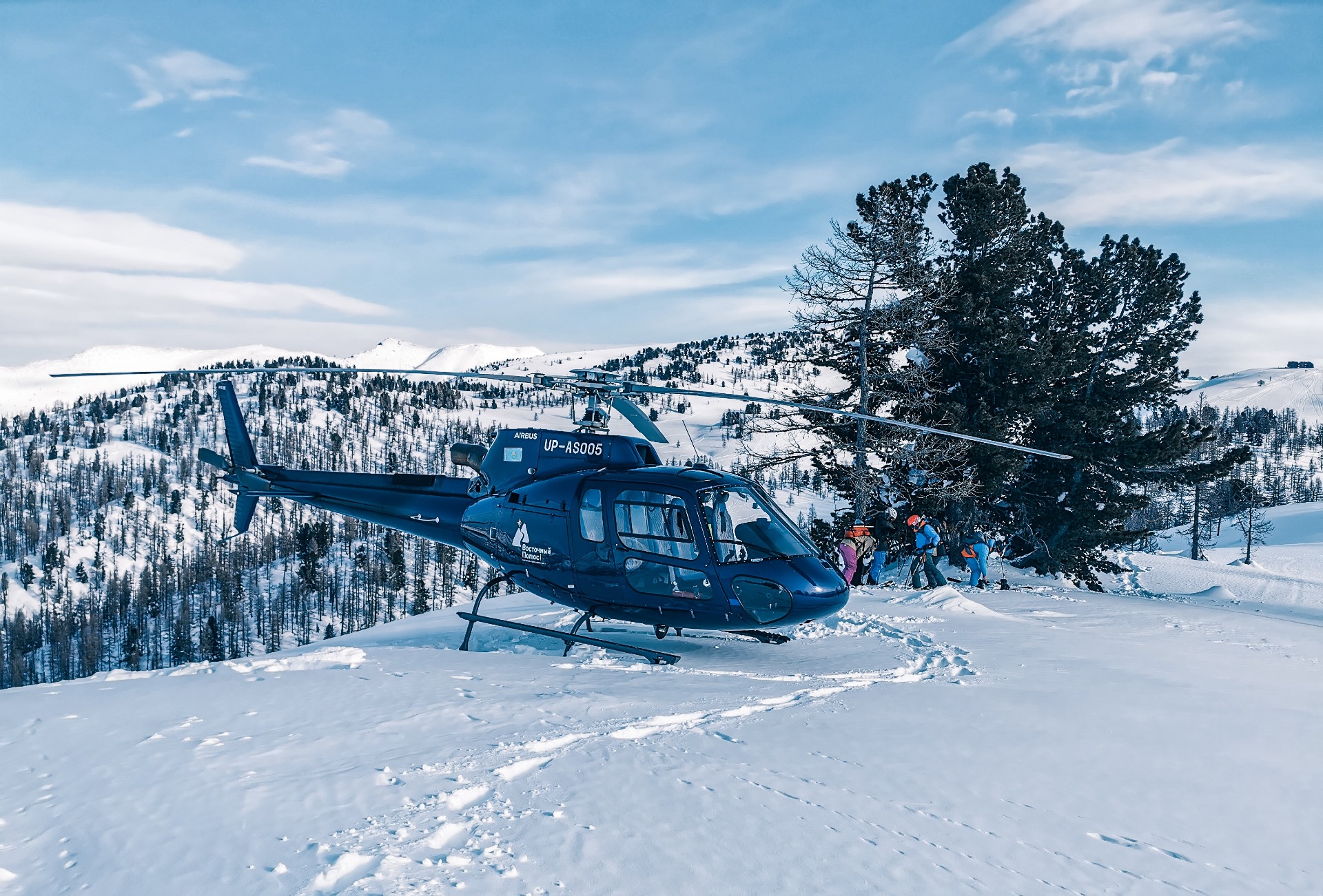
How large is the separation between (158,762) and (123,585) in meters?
162

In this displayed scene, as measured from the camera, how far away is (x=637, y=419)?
33.5 ft

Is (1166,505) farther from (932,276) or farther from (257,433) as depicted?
(257,433)

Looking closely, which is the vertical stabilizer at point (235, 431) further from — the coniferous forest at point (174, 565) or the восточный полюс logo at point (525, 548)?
the coniferous forest at point (174, 565)

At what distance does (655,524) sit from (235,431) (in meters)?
11.0

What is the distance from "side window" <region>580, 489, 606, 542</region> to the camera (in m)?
9.54

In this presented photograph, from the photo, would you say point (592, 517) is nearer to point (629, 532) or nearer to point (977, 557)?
point (629, 532)

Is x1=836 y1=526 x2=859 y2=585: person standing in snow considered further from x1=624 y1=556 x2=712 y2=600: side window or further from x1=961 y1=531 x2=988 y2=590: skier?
x1=624 y1=556 x2=712 y2=600: side window

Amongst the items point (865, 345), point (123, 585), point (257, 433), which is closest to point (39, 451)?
point (257, 433)

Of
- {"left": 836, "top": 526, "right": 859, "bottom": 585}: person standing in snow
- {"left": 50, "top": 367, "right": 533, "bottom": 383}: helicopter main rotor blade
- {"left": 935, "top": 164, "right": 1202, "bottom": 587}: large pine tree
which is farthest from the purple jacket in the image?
{"left": 935, "top": 164, "right": 1202, "bottom": 587}: large pine tree

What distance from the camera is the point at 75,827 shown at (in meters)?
4.16

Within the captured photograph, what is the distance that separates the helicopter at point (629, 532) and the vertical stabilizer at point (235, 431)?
468 cm

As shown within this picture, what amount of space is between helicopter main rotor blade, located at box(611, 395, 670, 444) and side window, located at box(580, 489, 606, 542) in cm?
108

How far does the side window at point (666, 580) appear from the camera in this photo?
8922mm

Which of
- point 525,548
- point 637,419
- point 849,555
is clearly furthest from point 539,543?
point 849,555
